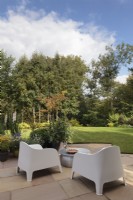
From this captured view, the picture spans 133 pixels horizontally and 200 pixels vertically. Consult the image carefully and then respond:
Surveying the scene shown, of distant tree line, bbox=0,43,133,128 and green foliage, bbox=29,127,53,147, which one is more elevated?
distant tree line, bbox=0,43,133,128

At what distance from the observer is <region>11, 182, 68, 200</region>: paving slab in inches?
112

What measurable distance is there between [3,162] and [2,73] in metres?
11.1

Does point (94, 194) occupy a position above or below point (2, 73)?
below

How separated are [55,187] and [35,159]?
2.07 feet

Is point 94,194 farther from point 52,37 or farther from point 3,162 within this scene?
point 52,37

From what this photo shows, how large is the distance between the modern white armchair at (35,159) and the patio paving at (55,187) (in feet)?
0.68

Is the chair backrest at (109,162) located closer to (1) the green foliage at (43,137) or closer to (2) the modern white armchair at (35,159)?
(2) the modern white armchair at (35,159)

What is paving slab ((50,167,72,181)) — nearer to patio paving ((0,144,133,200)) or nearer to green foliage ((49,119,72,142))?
patio paving ((0,144,133,200))

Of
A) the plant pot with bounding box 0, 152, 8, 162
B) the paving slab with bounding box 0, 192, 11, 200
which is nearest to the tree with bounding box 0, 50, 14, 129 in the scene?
→ the plant pot with bounding box 0, 152, 8, 162

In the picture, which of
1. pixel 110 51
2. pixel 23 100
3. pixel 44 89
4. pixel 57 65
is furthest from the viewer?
Result: pixel 110 51

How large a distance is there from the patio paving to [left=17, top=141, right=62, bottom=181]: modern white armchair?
207 millimetres

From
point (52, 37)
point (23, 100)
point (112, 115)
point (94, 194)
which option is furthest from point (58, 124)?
point (112, 115)

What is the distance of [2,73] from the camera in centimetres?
1488

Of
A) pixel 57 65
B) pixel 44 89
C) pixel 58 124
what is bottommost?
pixel 58 124
